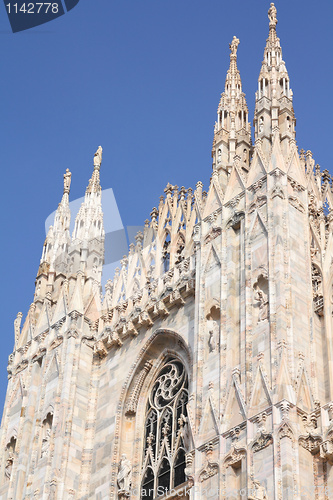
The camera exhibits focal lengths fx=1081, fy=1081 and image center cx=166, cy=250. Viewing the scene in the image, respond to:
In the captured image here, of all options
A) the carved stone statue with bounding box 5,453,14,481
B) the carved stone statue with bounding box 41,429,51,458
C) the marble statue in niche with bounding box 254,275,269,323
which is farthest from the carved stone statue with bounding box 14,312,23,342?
the marble statue in niche with bounding box 254,275,269,323

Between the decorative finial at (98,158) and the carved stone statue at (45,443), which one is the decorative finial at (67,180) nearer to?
the decorative finial at (98,158)

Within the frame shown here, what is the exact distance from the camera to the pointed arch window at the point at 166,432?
25703 millimetres

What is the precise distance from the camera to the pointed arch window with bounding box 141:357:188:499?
2570cm

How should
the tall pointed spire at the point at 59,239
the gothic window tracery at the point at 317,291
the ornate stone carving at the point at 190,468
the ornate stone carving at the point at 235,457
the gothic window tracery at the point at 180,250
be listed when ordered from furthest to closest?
the tall pointed spire at the point at 59,239 < the gothic window tracery at the point at 180,250 < the gothic window tracery at the point at 317,291 < the ornate stone carving at the point at 190,468 < the ornate stone carving at the point at 235,457

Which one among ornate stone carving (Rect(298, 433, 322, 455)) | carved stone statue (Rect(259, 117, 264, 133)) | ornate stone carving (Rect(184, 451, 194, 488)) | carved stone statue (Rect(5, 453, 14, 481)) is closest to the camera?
ornate stone carving (Rect(298, 433, 322, 455))

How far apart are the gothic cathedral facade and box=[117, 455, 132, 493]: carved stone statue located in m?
0.04

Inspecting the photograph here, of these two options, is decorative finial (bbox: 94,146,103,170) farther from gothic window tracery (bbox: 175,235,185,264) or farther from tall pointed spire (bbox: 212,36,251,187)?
gothic window tracery (bbox: 175,235,185,264)

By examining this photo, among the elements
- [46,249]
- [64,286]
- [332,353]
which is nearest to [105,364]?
[64,286]

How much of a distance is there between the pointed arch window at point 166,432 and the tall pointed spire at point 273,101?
6.31 meters

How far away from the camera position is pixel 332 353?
2317cm

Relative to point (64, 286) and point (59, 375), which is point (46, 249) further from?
point (59, 375)

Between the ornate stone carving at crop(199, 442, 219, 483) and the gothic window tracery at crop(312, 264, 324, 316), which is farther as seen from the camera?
the gothic window tracery at crop(312, 264, 324, 316)

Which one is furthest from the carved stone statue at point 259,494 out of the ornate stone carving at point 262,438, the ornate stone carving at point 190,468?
the ornate stone carving at point 190,468

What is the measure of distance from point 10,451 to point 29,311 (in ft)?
15.5
